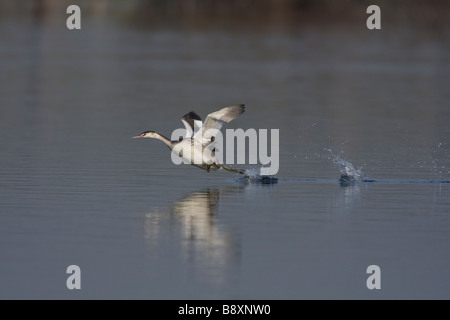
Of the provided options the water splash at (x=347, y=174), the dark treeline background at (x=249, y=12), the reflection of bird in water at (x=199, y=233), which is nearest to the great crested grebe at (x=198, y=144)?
the reflection of bird in water at (x=199, y=233)

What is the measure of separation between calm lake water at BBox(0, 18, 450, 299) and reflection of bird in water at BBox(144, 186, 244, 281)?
0.10ft

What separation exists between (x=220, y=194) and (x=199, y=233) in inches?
112

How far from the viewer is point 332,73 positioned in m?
38.4

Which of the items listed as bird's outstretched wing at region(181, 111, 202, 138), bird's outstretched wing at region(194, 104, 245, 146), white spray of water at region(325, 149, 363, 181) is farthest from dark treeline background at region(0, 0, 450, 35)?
bird's outstretched wing at region(194, 104, 245, 146)

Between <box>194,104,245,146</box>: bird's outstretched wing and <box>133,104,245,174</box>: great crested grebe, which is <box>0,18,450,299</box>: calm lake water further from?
<box>194,104,245,146</box>: bird's outstretched wing

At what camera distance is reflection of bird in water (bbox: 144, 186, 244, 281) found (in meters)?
12.0

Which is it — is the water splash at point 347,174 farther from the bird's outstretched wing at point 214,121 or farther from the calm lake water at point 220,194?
the bird's outstretched wing at point 214,121

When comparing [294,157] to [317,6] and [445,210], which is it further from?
[317,6]

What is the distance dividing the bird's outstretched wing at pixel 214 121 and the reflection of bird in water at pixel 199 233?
108 cm

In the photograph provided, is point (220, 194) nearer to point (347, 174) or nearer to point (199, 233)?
point (347, 174)

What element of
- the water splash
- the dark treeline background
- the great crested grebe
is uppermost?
the dark treeline background

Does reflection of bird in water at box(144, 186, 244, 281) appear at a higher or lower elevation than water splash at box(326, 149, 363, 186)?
lower

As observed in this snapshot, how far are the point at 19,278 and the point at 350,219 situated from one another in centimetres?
466

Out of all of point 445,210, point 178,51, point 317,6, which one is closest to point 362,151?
point 445,210
